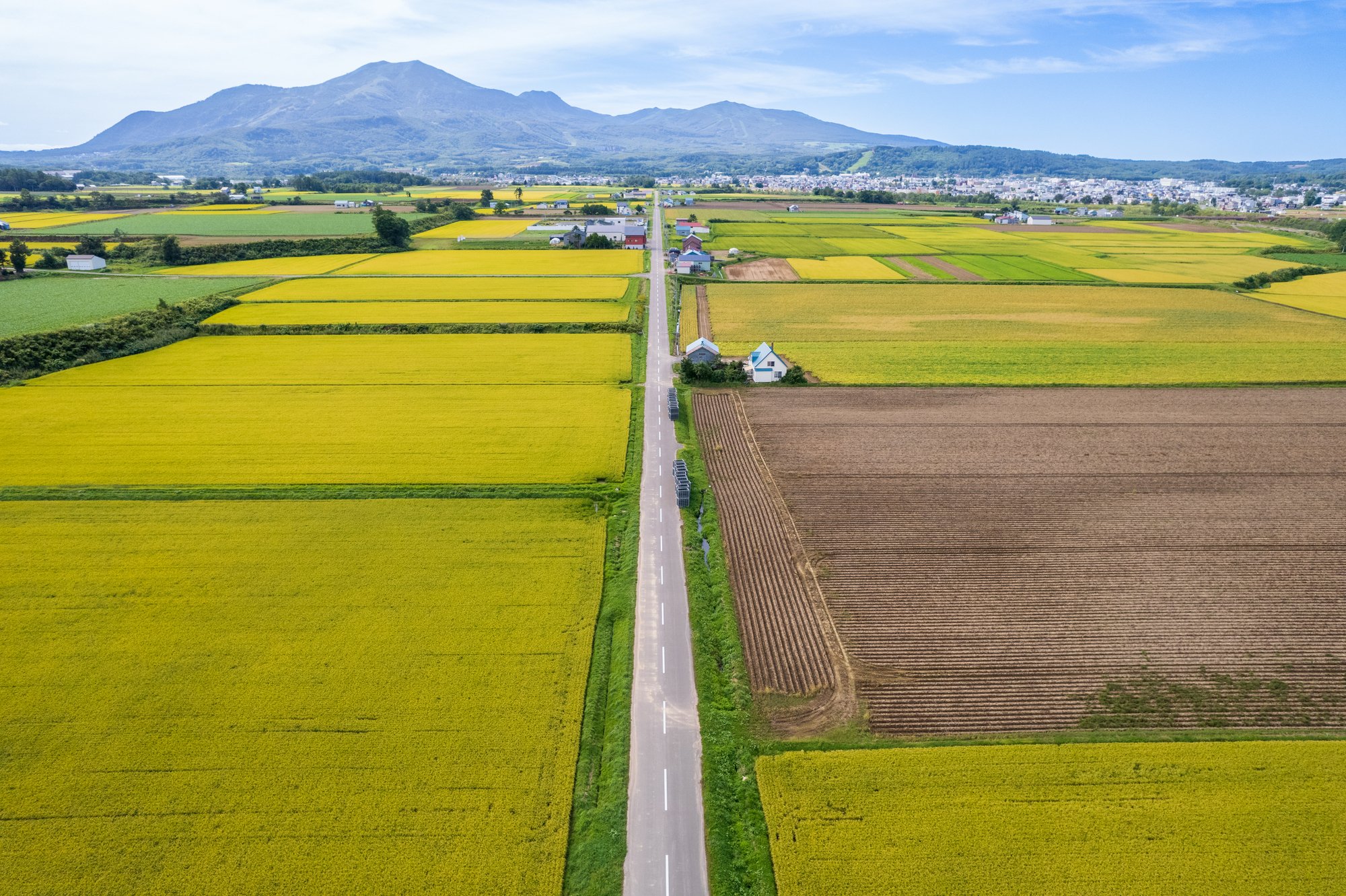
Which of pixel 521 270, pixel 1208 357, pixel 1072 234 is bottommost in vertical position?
pixel 1208 357

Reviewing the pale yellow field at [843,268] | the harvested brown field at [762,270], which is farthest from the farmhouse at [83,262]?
the pale yellow field at [843,268]

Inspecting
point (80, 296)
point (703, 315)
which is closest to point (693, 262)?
point (703, 315)

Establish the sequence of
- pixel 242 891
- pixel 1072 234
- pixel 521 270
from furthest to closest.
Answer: pixel 1072 234, pixel 521 270, pixel 242 891

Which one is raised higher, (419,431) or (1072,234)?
(1072,234)

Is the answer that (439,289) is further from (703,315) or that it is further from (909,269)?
(909,269)

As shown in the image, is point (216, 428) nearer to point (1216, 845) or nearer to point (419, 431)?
point (419, 431)

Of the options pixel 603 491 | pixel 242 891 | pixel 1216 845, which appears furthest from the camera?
pixel 603 491

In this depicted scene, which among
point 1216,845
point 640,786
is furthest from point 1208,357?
point 640,786

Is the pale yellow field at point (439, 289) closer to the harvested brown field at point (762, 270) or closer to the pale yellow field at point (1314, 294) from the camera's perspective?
the harvested brown field at point (762, 270)
